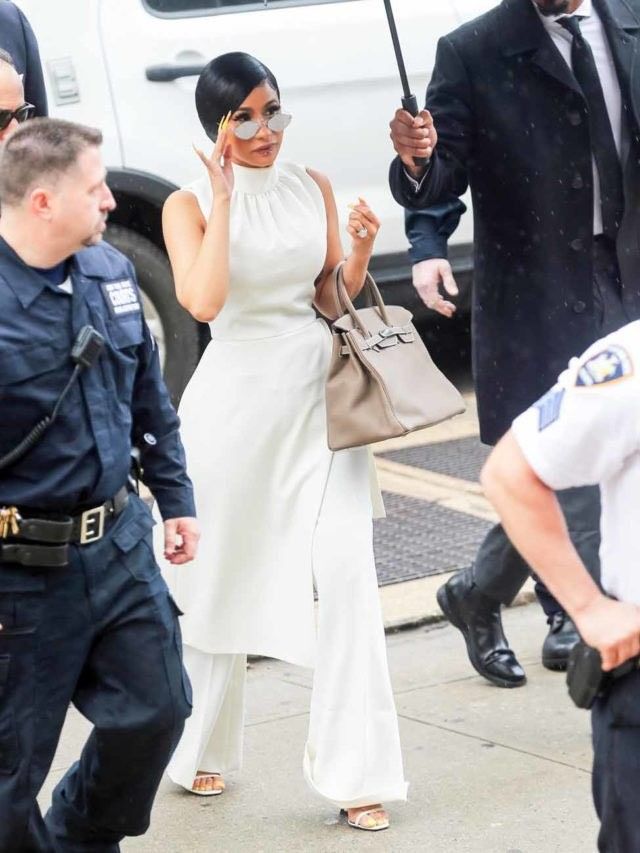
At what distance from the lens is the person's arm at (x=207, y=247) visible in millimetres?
4098

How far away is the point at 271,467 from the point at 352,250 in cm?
55

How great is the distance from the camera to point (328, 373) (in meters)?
4.23

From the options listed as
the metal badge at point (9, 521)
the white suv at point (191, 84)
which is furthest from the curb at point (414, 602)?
the metal badge at point (9, 521)

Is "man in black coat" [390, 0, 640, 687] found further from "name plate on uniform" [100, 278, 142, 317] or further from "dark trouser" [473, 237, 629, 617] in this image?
"name plate on uniform" [100, 278, 142, 317]

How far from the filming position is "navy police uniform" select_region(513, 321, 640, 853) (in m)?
2.56

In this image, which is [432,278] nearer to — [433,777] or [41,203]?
[433,777]

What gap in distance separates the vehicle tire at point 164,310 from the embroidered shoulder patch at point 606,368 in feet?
16.4

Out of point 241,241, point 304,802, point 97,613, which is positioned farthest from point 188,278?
point 304,802

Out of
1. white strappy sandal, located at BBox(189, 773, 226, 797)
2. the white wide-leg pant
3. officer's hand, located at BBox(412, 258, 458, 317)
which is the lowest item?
white strappy sandal, located at BBox(189, 773, 226, 797)

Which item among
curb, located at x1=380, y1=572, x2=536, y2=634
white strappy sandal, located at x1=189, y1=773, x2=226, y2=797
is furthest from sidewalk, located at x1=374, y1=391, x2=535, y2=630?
white strappy sandal, located at x1=189, y1=773, x2=226, y2=797

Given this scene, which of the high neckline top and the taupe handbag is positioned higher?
the high neckline top

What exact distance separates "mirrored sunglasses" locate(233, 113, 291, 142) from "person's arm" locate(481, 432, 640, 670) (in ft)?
5.85

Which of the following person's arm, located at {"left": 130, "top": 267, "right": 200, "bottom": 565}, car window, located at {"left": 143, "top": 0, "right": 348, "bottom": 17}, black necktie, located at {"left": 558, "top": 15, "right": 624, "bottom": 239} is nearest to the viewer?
person's arm, located at {"left": 130, "top": 267, "right": 200, "bottom": 565}

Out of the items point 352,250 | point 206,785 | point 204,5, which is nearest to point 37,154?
point 352,250
